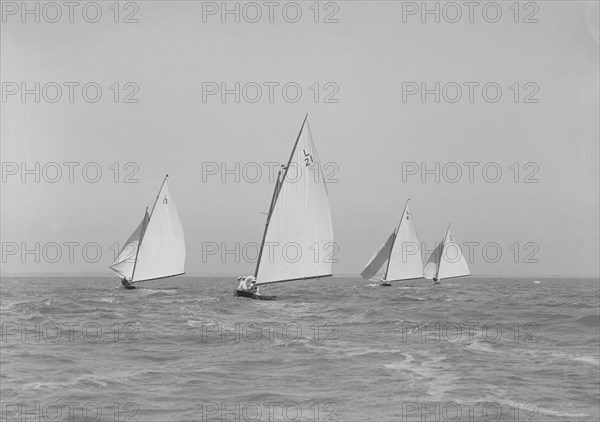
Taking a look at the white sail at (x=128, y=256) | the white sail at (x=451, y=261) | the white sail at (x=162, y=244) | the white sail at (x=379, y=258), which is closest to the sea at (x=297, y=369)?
the white sail at (x=162, y=244)

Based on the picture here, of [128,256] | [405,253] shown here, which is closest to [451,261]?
[405,253]

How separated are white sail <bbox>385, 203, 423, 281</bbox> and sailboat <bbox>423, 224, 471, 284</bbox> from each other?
457 inches

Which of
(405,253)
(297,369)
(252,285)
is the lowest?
(297,369)

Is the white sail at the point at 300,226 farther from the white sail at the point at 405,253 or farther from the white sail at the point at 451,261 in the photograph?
the white sail at the point at 451,261

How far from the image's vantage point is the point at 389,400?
853 inches

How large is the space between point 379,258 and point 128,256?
32342 mm

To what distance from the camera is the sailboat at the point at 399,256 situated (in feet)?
307

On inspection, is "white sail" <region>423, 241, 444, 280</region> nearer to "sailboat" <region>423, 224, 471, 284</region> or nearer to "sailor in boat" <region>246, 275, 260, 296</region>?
"sailboat" <region>423, 224, 471, 284</region>

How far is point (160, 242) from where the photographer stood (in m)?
77.9

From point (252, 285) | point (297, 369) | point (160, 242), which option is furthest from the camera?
point (160, 242)

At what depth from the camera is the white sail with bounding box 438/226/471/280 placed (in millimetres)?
110688

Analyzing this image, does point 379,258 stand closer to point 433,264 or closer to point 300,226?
point 433,264

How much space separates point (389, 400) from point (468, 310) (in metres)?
34.3

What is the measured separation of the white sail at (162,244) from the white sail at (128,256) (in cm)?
308
